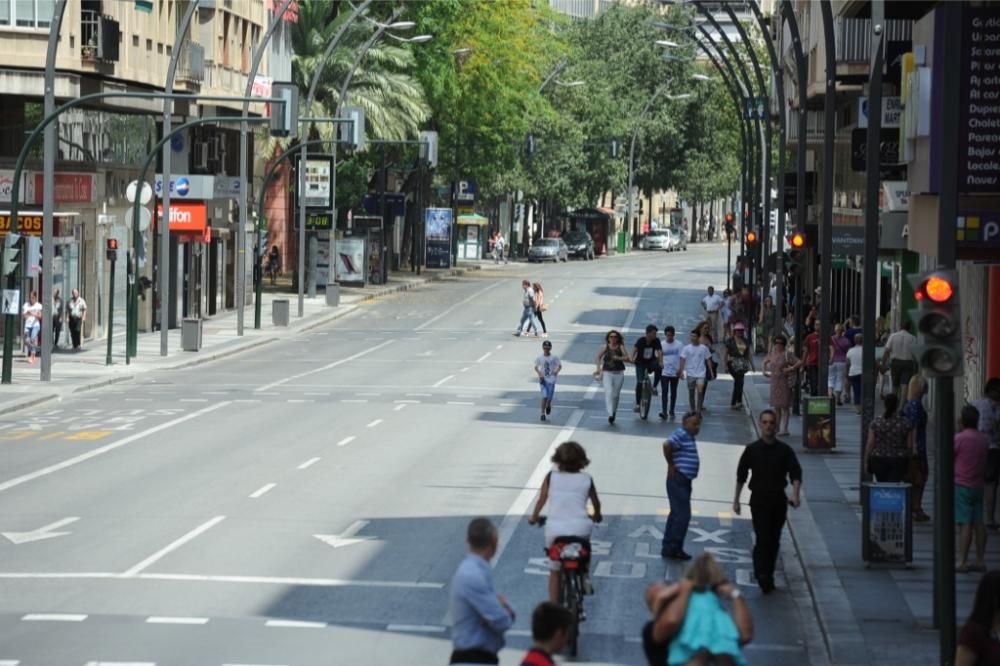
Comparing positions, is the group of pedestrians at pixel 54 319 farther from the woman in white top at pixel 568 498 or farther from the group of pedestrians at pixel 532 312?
the woman in white top at pixel 568 498

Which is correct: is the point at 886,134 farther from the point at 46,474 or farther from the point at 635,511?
the point at 46,474

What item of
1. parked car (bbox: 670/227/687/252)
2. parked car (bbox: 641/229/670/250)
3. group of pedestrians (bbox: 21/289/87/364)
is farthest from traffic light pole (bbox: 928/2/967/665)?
parked car (bbox: 670/227/687/252)

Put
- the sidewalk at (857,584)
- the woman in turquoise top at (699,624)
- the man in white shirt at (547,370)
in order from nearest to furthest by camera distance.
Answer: the woman in turquoise top at (699,624)
the sidewalk at (857,584)
the man in white shirt at (547,370)

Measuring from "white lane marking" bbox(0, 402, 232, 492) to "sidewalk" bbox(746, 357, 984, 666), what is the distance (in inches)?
385

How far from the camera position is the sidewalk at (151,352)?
1565 inches

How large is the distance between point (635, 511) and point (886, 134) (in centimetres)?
1221

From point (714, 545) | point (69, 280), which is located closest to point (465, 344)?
point (69, 280)

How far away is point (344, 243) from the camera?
8212 cm

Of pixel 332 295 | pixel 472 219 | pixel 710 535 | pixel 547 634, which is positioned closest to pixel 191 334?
pixel 332 295

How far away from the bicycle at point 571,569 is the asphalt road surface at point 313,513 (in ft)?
1.37

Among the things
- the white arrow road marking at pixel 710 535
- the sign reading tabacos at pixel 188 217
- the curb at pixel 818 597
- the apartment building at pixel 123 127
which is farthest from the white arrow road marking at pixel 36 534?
the sign reading tabacos at pixel 188 217

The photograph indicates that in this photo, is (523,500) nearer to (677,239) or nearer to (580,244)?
(580,244)

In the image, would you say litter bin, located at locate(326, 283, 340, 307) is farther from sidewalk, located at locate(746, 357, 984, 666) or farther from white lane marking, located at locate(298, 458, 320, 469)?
sidewalk, located at locate(746, 357, 984, 666)

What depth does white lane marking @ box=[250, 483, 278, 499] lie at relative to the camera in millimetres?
24694
